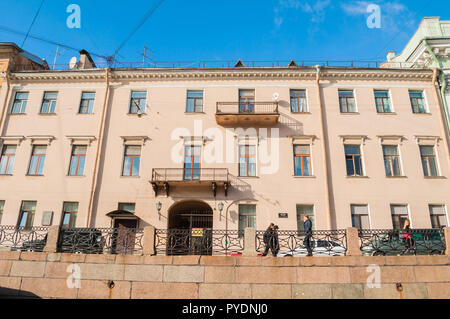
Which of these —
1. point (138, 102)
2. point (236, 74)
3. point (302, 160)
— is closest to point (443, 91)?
point (302, 160)

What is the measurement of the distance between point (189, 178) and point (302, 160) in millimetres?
6689

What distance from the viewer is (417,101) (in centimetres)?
1927

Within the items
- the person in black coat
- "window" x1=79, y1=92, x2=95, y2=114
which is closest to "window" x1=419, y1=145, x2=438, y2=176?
the person in black coat

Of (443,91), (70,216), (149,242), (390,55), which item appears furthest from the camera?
(390,55)

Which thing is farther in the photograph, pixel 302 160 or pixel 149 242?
Result: pixel 302 160

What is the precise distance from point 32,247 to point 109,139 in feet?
28.0

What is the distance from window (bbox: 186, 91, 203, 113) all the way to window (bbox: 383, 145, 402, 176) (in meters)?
11.4

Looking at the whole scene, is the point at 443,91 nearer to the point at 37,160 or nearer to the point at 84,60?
the point at 84,60

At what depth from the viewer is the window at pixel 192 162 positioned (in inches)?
696

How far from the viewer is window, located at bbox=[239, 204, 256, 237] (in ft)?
55.6

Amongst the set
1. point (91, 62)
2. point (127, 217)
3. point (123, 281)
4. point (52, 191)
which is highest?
point (91, 62)
